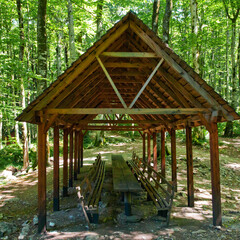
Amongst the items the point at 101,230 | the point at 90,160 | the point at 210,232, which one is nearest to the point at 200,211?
the point at 210,232

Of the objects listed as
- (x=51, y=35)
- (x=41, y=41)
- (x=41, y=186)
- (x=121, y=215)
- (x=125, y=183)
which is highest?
(x=51, y=35)

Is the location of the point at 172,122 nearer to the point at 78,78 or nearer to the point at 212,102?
the point at 212,102

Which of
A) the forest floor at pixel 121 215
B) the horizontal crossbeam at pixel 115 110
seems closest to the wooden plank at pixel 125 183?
the forest floor at pixel 121 215

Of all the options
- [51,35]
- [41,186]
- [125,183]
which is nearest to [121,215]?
[125,183]

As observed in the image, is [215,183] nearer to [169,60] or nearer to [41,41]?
[169,60]

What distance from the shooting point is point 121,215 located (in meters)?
5.88

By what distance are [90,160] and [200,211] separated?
32.9ft

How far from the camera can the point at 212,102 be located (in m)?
5.13

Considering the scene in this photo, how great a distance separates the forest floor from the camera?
15.9 ft

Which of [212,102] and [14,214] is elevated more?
[212,102]

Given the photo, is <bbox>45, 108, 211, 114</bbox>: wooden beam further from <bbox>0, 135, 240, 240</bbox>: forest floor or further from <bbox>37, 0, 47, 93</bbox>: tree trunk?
<bbox>37, 0, 47, 93</bbox>: tree trunk

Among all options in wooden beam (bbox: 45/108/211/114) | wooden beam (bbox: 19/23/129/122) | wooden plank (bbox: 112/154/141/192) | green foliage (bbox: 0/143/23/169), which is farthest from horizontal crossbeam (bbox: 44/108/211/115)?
green foliage (bbox: 0/143/23/169)

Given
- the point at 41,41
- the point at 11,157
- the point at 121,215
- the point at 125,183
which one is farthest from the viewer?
the point at 11,157

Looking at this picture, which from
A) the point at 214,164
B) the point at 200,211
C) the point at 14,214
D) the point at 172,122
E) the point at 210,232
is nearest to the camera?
the point at 210,232
